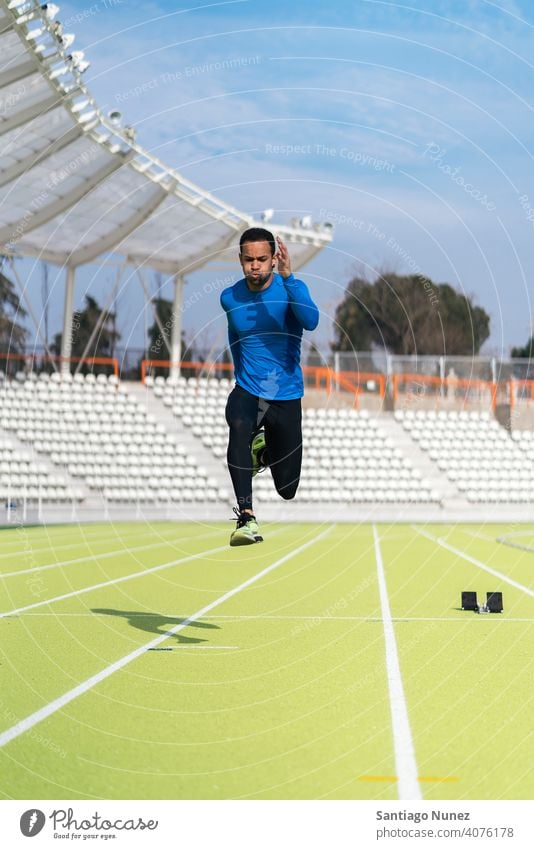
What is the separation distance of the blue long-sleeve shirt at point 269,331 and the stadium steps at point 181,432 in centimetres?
3083

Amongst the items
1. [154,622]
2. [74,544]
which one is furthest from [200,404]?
[154,622]

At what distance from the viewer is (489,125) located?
24.3ft

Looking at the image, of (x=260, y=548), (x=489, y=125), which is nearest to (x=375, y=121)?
(x=489, y=125)

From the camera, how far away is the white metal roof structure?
83.3 feet

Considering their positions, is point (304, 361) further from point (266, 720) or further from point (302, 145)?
point (266, 720)

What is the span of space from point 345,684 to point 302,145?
4.58m

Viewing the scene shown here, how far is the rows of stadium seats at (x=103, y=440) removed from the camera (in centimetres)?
3794

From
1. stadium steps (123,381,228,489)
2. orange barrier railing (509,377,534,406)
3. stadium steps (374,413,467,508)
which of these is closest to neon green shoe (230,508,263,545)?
stadium steps (123,381,228,489)

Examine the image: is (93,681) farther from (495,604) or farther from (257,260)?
(495,604)

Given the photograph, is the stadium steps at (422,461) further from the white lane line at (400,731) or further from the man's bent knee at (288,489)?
the man's bent knee at (288,489)

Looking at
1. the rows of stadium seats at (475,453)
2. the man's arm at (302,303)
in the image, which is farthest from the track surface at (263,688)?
the rows of stadium seats at (475,453)

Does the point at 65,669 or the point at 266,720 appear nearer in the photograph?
the point at 266,720

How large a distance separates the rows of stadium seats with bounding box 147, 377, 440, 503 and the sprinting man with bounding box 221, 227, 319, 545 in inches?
1210
